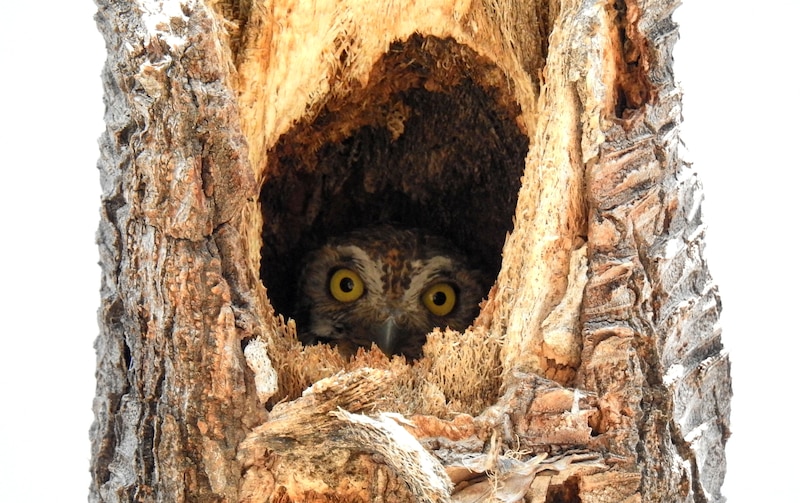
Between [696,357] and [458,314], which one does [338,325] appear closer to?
[458,314]

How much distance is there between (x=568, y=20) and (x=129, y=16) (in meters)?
0.86

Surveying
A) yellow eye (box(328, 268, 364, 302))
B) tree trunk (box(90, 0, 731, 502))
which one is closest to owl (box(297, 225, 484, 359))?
yellow eye (box(328, 268, 364, 302))

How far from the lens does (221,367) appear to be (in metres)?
1.89

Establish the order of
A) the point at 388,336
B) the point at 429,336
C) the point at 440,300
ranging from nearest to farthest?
1. the point at 429,336
2. the point at 388,336
3. the point at 440,300

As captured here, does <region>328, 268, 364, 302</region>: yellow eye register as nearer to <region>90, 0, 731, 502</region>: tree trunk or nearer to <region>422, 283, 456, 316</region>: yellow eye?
<region>422, 283, 456, 316</region>: yellow eye

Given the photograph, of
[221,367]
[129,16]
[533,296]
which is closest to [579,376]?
[533,296]

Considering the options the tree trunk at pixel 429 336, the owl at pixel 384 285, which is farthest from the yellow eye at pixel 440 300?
the tree trunk at pixel 429 336

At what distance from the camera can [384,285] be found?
120 inches

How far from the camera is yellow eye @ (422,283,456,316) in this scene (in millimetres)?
3016

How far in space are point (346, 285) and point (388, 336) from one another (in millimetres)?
355

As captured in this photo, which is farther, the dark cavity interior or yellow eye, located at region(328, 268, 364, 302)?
yellow eye, located at region(328, 268, 364, 302)

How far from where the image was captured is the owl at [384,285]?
297 centimetres

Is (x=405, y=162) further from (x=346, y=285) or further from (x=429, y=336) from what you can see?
(x=429, y=336)

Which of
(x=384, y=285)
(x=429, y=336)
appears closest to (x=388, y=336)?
(x=384, y=285)
